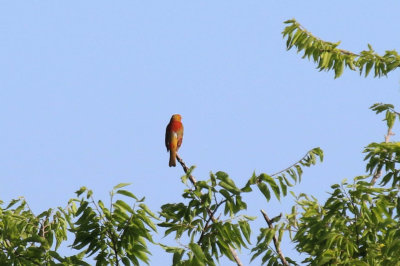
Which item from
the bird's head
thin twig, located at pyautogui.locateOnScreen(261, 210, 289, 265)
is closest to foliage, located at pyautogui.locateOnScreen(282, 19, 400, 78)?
thin twig, located at pyautogui.locateOnScreen(261, 210, 289, 265)

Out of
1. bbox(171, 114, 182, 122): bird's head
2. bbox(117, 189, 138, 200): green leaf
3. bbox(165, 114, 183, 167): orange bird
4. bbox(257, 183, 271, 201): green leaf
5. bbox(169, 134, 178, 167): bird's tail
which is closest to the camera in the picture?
bbox(257, 183, 271, 201): green leaf

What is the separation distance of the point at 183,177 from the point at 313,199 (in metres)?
2.47

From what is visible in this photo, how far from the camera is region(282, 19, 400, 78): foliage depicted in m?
11.5

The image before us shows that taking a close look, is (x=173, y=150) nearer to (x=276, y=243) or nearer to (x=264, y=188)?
(x=276, y=243)

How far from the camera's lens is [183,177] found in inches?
307

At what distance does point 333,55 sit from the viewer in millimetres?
11734

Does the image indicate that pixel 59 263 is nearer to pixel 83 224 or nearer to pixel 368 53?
pixel 83 224

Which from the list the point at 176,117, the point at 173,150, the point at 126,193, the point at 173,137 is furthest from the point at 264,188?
the point at 176,117

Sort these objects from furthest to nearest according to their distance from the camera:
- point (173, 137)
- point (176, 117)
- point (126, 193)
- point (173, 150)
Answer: point (176, 117)
point (173, 137)
point (173, 150)
point (126, 193)

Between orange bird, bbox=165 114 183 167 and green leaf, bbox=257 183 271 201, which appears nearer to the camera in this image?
green leaf, bbox=257 183 271 201

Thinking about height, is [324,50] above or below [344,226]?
above

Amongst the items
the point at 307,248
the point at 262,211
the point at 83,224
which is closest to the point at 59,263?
the point at 83,224

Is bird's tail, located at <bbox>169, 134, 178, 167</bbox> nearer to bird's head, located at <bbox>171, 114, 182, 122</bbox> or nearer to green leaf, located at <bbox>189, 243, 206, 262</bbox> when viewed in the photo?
bird's head, located at <bbox>171, 114, 182, 122</bbox>

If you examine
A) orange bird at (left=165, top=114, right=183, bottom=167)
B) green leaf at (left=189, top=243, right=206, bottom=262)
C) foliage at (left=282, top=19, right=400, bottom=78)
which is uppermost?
orange bird at (left=165, top=114, right=183, bottom=167)
